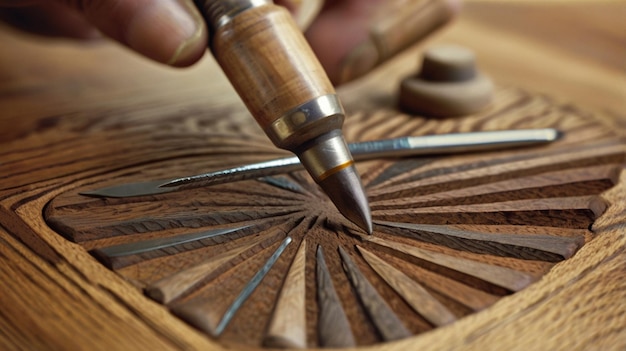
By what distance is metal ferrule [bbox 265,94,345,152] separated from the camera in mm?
519

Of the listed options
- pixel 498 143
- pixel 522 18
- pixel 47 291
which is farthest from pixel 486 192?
pixel 522 18

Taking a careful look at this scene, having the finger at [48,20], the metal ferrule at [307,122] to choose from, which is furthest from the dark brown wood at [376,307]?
the finger at [48,20]

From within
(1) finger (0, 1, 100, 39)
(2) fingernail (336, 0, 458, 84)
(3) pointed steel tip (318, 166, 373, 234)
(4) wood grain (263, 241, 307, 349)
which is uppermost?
(1) finger (0, 1, 100, 39)

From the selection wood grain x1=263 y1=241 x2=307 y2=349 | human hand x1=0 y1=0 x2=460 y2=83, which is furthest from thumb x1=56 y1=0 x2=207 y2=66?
wood grain x1=263 y1=241 x2=307 y2=349

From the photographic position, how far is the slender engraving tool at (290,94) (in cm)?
52

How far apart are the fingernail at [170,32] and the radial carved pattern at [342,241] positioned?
12cm

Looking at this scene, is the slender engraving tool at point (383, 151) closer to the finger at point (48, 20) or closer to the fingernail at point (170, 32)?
the fingernail at point (170, 32)

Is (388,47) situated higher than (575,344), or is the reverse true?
(388,47)

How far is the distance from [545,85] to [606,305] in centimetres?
54

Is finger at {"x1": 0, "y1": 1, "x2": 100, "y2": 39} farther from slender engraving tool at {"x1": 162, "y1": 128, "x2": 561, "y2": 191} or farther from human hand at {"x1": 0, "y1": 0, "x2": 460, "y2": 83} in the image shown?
slender engraving tool at {"x1": 162, "y1": 128, "x2": 561, "y2": 191}

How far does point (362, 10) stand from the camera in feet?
2.78

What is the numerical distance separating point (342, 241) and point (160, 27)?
260 millimetres

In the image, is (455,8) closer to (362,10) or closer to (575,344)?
(362,10)

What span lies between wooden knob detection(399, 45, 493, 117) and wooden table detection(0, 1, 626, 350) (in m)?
0.03
